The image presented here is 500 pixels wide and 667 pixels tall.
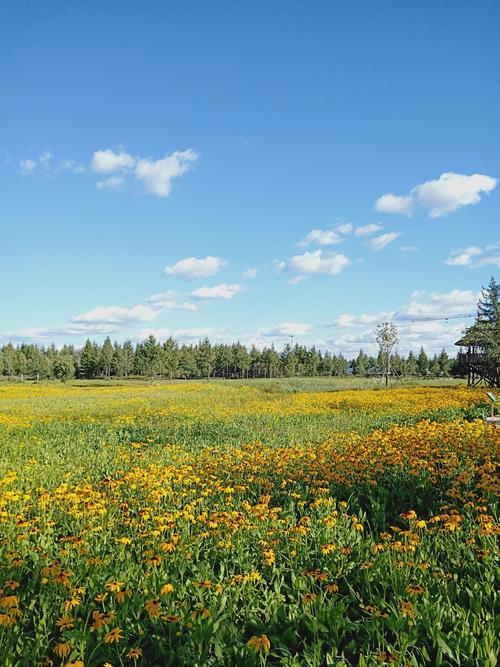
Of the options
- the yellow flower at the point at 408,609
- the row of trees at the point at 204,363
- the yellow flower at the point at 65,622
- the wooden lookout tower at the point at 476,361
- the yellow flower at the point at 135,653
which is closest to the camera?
the yellow flower at the point at 135,653

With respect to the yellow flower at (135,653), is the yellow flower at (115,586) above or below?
above

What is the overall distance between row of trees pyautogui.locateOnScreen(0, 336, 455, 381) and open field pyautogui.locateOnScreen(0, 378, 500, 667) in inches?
3225

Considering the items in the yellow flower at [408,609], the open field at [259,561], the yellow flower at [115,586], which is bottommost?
the open field at [259,561]

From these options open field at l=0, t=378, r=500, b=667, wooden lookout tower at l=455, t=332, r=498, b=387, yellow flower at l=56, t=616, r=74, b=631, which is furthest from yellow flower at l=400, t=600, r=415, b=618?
wooden lookout tower at l=455, t=332, r=498, b=387

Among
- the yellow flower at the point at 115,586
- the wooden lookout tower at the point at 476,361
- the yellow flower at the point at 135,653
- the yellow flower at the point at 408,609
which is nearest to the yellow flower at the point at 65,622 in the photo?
the yellow flower at the point at 115,586

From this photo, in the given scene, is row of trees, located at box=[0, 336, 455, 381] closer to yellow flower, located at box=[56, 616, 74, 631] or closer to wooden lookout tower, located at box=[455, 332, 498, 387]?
wooden lookout tower, located at box=[455, 332, 498, 387]

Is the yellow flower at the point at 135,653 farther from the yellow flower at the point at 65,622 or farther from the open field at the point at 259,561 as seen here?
the yellow flower at the point at 65,622

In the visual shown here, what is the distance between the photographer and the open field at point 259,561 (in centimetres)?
317

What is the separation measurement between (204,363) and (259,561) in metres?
89.9

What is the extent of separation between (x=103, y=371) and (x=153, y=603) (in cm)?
10343

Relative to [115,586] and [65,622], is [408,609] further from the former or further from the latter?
[65,622]

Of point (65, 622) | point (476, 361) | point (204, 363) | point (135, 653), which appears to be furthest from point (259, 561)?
point (204, 363)

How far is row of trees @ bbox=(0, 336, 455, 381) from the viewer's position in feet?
309

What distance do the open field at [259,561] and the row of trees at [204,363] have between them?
81.9m
